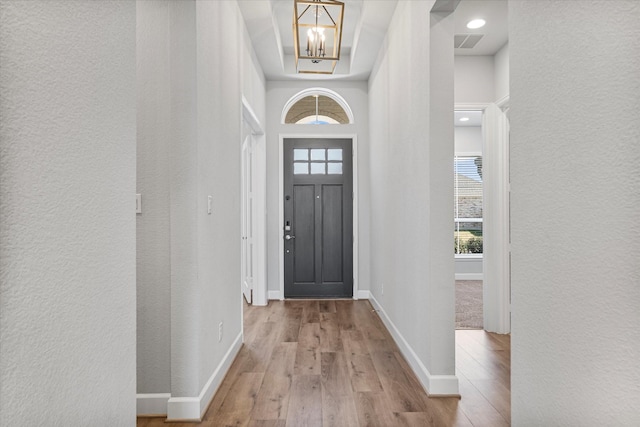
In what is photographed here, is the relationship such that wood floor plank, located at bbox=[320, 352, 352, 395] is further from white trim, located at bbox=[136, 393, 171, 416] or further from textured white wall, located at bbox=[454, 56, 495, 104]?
textured white wall, located at bbox=[454, 56, 495, 104]

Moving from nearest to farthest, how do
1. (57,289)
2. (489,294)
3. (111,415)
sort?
(57,289), (111,415), (489,294)

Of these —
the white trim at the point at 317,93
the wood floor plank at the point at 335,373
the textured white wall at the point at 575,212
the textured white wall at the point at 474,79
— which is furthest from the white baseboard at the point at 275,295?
the textured white wall at the point at 575,212

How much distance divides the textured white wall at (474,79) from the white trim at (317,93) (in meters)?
1.64

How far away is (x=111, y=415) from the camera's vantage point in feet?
3.60

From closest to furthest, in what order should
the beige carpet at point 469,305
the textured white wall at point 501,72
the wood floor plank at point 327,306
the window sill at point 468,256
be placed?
the textured white wall at point 501,72 → the beige carpet at point 469,305 → the wood floor plank at point 327,306 → the window sill at point 468,256

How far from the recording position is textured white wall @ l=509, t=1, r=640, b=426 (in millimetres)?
860

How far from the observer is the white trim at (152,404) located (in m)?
2.12

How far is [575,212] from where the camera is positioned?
1.02 metres

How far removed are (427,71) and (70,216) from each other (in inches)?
84.9

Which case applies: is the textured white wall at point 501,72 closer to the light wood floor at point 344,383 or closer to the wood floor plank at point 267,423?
the light wood floor at point 344,383

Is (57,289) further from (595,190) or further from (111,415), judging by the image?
(595,190)

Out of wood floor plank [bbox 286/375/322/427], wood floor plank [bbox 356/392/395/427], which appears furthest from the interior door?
wood floor plank [bbox 356/392/395/427]

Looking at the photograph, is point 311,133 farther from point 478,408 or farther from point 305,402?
point 478,408

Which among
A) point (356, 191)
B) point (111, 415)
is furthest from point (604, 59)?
point (356, 191)
